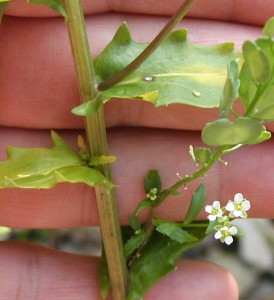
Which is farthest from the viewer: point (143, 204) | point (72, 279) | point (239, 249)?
point (239, 249)

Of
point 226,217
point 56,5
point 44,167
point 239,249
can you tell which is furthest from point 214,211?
point 239,249

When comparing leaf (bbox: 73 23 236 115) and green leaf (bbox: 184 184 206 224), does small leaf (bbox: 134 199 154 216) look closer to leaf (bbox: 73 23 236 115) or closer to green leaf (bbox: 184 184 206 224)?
green leaf (bbox: 184 184 206 224)

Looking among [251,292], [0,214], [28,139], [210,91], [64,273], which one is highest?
[210,91]

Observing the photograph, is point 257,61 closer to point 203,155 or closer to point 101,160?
point 203,155

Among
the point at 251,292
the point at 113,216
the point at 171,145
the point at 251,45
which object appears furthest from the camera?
the point at 251,292

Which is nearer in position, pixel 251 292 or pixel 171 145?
pixel 171 145

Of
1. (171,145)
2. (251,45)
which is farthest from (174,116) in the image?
(251,45)

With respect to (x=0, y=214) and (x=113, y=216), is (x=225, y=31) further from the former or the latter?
(x=0, y=214)
